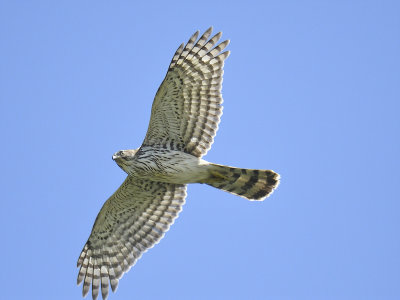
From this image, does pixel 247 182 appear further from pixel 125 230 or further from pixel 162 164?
pixel 125 230

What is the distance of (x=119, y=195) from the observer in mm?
10773

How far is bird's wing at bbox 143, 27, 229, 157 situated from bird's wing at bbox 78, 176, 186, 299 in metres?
1.00

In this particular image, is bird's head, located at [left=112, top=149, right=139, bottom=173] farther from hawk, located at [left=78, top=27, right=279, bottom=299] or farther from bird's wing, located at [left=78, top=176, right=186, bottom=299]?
bird's wing, located at [left=78, top=176, right=186, bottom=299]

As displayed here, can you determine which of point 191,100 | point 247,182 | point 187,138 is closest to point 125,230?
point 187,138

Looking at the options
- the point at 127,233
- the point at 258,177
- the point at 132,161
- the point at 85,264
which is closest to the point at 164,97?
the point at 132,161

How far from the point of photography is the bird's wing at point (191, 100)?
992 cm

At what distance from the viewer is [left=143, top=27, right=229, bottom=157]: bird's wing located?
9.92 m

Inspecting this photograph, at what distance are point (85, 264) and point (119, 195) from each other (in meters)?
1.45

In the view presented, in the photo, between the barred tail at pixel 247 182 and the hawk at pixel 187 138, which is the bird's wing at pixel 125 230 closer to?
the hawk at pixel 187 138

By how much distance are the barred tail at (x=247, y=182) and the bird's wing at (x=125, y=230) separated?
3.11 feet

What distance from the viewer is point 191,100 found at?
10094 millimetres

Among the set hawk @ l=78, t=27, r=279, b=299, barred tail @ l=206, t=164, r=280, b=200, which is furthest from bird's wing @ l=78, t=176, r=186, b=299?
barred tail @ l=206, t=164, r=280, b=200

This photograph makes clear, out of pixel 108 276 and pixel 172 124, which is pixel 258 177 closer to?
pixel 172 124

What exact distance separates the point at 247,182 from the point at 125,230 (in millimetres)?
2412
